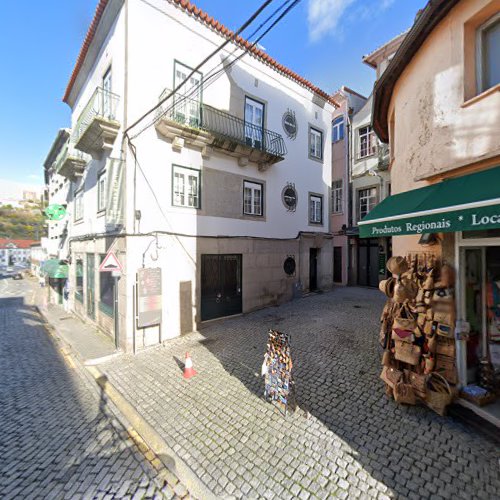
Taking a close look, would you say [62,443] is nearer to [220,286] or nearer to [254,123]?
[220,286]

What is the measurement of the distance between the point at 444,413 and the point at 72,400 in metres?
7.13

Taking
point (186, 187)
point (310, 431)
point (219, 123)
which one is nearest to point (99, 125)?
point (186, 187)

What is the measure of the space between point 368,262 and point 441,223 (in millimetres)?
14011

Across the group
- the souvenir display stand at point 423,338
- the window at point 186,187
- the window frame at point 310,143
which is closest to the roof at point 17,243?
the window at point 186,187

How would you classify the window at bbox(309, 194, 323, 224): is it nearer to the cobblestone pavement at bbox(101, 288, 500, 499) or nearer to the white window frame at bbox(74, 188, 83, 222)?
the cobblestone pavement at bbox(101, 288, 500, 499)

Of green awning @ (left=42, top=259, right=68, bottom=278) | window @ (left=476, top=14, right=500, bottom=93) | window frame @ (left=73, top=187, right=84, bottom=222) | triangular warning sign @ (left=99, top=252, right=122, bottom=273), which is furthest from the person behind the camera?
green awning @ (left=42, top=259, right=68, bottom=278)

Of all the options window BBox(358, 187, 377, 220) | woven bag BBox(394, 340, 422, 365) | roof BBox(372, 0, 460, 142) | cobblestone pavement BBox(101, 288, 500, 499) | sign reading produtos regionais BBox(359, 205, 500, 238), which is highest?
roof BBox(372, 0, 460, 142)

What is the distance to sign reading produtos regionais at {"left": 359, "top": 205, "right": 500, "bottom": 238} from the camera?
3.12m

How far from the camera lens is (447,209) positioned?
11.7ft

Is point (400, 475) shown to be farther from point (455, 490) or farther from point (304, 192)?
point (304, 192)

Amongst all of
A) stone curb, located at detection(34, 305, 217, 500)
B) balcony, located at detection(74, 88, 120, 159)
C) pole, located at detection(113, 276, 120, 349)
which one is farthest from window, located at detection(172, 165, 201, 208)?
stone curb, located at detection(34, 305, 217, 500)

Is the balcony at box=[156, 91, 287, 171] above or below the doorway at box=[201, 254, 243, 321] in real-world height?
above

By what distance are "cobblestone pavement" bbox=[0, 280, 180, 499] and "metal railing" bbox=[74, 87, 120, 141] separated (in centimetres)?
763

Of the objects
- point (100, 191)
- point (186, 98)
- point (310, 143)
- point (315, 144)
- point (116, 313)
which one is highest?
point (315, 144)
